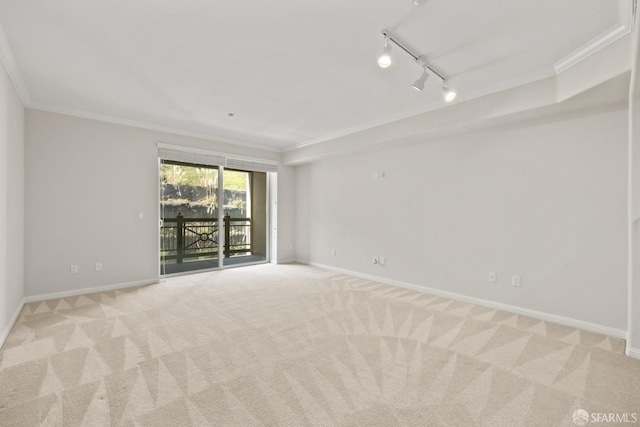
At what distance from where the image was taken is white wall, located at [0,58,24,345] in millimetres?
2721

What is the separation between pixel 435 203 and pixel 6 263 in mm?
4979

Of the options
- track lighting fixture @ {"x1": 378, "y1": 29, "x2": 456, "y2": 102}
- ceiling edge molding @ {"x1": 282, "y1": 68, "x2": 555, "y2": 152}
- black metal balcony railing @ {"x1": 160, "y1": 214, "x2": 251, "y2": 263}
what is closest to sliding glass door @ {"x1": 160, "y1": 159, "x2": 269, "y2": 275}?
black metal balcony railing @ {"x1": 160, "y1": 214, "x2": 251, "y2": 263}

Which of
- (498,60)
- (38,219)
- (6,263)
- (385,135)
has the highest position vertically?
(498,60)

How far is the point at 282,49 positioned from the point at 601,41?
2.60 meters

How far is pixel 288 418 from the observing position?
1740 millimetres

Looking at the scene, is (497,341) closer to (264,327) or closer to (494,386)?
(494,386)

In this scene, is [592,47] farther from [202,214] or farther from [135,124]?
[202,214]

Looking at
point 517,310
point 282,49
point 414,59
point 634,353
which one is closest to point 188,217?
point 282,49

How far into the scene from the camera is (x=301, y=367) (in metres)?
2.29

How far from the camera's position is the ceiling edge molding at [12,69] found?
247 centimetres

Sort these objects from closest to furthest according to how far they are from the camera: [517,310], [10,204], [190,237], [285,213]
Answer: [10,204], [517,310], [190,237], [285,213]

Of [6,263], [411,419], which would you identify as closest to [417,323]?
[411,419]

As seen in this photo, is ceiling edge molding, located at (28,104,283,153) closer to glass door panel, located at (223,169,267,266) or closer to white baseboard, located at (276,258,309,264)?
glass door panel, located at (223,169,267,266)

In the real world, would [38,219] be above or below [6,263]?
above
